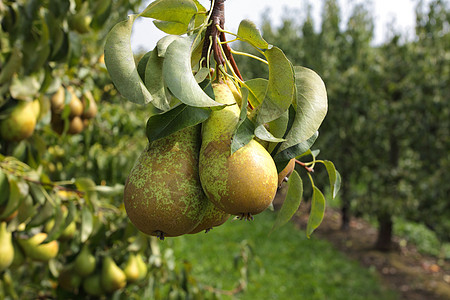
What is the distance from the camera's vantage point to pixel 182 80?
0.46 metres

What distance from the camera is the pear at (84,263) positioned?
68.3 inches

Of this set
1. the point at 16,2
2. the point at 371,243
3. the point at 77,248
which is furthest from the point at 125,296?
the point at 371,243

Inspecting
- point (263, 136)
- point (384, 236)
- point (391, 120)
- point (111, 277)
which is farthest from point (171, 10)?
point (384, 236)

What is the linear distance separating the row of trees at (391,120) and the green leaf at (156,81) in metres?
4.62

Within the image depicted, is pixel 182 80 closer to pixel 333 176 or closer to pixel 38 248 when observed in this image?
pixel 333 176

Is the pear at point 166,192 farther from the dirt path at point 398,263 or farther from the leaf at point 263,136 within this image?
the dirt path at point 398,263

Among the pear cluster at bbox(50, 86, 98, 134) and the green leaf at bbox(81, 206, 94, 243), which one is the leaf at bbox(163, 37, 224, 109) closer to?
the green leaf at bbox(81, 206, 94, 243)

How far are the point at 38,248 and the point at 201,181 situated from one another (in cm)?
128

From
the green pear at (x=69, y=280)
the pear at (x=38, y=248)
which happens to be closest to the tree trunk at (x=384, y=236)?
the green pear at (x=69, y=280)

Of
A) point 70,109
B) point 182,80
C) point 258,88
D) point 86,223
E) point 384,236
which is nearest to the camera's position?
point 182,80

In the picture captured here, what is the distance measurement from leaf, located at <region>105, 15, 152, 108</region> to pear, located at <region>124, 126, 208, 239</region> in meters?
0.08

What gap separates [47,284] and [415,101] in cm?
458

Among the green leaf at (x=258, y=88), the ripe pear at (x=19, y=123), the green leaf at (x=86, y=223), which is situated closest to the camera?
the green leaf at (x=258, y=88)

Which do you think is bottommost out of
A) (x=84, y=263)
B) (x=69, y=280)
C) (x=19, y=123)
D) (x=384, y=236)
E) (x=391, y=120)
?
(x=384, y=236)
